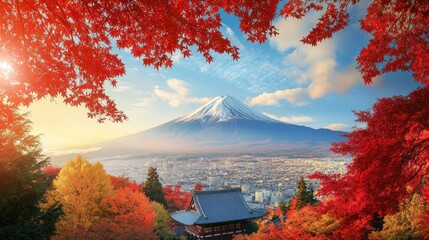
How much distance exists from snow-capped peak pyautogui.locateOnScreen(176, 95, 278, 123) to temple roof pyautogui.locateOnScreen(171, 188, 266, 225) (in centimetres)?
13119

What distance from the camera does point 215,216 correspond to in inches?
851

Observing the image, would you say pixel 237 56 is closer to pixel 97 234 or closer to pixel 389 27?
pixel 389 27

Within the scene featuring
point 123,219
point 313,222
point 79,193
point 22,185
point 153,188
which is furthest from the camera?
point 153,188

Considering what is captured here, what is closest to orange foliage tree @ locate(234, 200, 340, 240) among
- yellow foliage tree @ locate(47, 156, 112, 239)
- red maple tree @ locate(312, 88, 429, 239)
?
red maple tree @ locate(312, 88, 429, 239)

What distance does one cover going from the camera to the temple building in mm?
21172

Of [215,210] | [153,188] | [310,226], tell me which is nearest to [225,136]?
[153,188]

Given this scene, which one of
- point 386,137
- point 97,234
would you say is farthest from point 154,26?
point 97,234

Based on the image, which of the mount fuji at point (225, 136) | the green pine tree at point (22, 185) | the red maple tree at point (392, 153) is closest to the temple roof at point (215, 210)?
the green pine tree at point (22, 185)

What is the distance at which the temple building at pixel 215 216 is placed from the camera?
2117 cm

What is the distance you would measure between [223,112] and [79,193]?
156m

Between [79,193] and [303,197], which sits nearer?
[79,193]

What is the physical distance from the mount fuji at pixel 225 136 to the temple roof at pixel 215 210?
423 feet

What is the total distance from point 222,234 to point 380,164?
1874 cm

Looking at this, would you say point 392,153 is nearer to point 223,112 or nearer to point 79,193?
point 79,193
